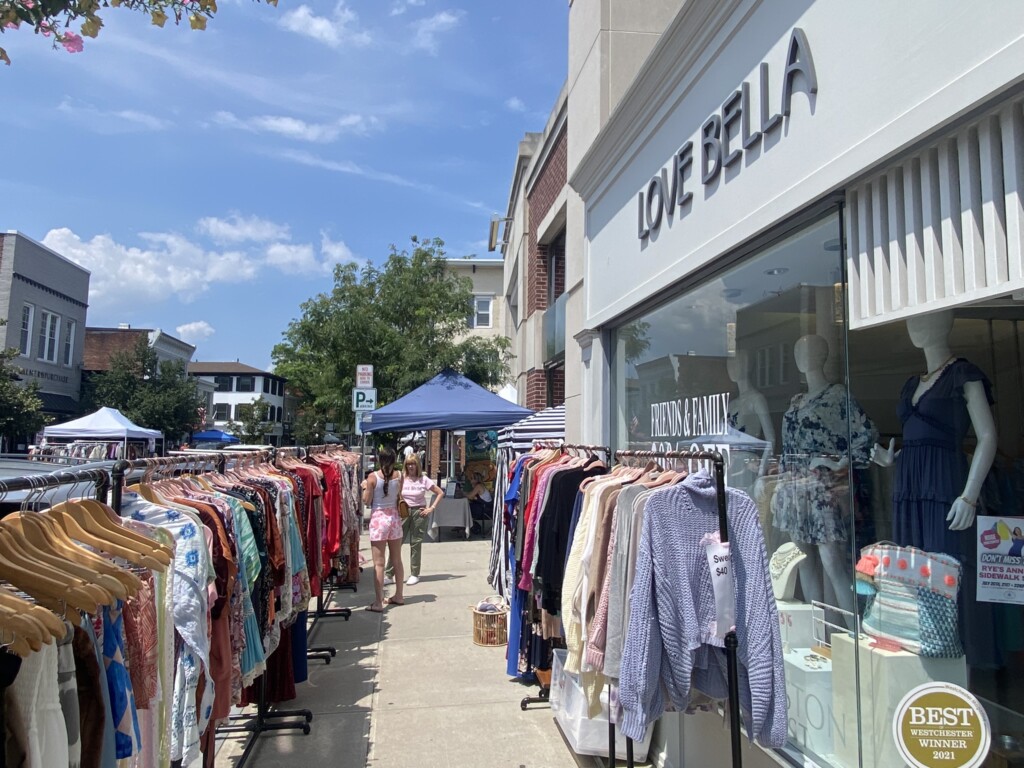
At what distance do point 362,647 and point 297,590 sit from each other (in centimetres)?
220

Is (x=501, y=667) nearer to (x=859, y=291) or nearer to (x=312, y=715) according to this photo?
(x=312, y=715)

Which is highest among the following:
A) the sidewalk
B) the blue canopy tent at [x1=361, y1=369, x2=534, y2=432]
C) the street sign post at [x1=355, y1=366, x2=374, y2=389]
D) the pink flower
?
the pink flower

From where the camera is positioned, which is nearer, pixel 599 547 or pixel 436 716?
pixel 599 547

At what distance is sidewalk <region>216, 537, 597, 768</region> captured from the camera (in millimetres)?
4590

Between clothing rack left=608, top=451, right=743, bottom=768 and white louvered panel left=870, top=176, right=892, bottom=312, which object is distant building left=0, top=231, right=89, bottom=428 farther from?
white louvered panel left=870, top=176, right=892, bottom=312

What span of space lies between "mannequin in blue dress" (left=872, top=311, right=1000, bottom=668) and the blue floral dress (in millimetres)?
147

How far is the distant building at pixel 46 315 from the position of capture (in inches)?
1048

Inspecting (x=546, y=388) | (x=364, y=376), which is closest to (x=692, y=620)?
(x=364, y=376)

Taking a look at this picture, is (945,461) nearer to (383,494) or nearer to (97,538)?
(97,538)

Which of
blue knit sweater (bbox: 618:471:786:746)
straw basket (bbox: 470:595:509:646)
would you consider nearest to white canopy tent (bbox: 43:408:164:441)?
straw basket (bbox: 470:595:509:646)

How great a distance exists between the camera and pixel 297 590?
5059mm

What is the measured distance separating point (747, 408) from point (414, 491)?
5959 mm

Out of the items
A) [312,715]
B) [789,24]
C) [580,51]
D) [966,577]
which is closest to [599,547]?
[966,577]

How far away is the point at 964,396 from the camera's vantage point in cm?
295
